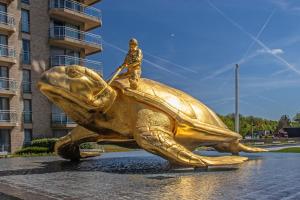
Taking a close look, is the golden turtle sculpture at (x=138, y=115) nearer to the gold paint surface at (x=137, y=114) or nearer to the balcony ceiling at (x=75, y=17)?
the gold paint surface at (x=137, y=114)

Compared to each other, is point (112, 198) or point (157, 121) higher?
point (157, 121)

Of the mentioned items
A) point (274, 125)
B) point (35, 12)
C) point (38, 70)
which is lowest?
point (274, 125)

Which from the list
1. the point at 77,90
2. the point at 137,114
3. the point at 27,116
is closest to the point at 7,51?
the point at 27,116

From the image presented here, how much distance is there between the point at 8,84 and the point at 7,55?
2542 millimetres

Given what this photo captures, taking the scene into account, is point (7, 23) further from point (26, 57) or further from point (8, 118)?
point (8, 118)

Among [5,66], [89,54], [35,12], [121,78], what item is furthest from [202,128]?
[89,54]

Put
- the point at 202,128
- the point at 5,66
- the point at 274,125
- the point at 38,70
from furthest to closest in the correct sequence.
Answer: the point at 274,125 → the point at 38,70 → the point at 5,66 → the point at 202,128

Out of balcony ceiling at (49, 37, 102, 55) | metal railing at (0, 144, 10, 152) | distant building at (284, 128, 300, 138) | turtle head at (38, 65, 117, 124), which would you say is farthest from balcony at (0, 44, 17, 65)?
distant building at (284, 128, 300, 138)

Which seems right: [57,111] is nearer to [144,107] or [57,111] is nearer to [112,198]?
[144,107]

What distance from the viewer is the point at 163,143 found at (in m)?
10.6

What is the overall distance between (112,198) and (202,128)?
5.70m

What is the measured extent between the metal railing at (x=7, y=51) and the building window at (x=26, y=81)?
204cm

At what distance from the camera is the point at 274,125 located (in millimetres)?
118438

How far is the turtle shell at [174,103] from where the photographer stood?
11.4 metres
